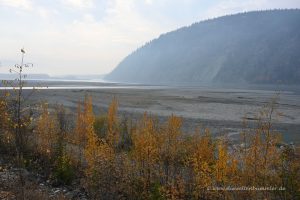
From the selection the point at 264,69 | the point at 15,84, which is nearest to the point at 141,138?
the point at 15,84

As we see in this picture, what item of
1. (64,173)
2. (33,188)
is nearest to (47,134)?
(64,173)

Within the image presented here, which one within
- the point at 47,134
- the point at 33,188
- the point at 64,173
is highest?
the point at 47,134

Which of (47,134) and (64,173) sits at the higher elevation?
(47,134)

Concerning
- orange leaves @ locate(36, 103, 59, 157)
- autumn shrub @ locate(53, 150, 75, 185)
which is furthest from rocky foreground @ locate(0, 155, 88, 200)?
orange leaves @ locate(36, 103, 59, 157)

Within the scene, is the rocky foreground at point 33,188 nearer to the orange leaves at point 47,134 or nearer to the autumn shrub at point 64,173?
the autumn shrub at point 64,173

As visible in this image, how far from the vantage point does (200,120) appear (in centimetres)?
3462

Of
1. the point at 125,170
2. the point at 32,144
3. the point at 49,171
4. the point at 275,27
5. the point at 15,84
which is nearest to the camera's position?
the point at 15,84

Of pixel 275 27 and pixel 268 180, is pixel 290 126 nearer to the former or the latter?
pixel 268 180

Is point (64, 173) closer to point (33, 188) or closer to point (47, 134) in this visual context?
point (47, 134)

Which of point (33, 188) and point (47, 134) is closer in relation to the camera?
point (33, 188)

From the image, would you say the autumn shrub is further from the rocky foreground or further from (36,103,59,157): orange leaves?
(36,103,59,157): orange leaves

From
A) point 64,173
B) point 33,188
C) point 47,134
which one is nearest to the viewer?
point 33,188

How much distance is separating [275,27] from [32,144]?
192585 millimetres

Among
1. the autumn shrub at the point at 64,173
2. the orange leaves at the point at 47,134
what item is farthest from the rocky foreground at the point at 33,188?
the orange leaves at the point at 47,134
